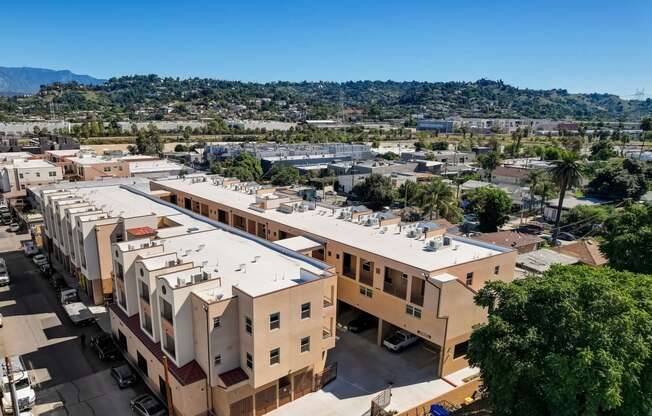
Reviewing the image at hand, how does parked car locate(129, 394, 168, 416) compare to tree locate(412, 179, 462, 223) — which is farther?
tree locate(412, 179, 462, 223)

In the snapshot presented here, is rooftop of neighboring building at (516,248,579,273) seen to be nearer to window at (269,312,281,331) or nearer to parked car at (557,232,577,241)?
parked car at (557,232,577,241)

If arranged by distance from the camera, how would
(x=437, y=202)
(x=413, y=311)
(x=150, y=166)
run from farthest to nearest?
(x=150, y=166) → (x=437, y=202) → (x=413, y=311)

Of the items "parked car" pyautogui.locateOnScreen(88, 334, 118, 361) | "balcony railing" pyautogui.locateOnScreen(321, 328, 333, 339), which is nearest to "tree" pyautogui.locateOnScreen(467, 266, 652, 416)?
"balcony railing" pyautogui.locateOnScreen(321, 328, 333, 339)

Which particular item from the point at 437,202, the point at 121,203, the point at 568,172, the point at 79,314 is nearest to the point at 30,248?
the point at 121,203

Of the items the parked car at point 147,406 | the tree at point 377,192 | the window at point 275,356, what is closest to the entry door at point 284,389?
the window at point 275,356

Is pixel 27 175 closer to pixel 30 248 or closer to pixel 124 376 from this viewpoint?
pixel 30 248
